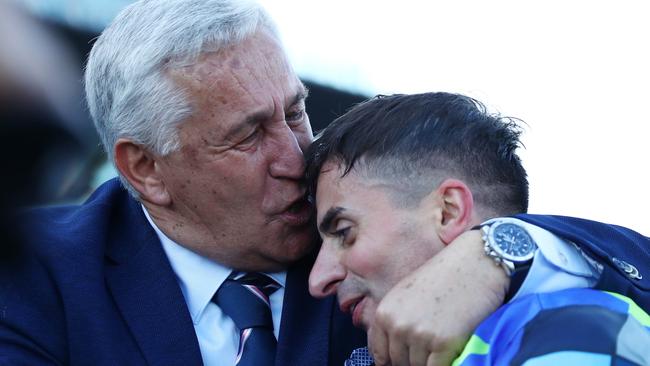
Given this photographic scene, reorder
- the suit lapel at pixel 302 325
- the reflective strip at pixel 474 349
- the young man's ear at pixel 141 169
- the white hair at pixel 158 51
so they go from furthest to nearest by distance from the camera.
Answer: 1. the young man's ear at pixel 141 169
2. the white hair at pixel 158 51
3. the suit lapel at pixel 302 325
4. the reflective strip at pixel 474 349

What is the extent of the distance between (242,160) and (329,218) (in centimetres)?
48

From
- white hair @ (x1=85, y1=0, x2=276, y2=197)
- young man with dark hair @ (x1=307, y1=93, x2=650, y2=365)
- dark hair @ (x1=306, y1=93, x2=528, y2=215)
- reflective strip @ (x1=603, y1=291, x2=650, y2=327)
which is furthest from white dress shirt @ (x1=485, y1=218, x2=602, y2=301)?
white hair @ (x1=85, y1=0, x2=276, y2=197)

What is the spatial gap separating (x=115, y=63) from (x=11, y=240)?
204 centimetres

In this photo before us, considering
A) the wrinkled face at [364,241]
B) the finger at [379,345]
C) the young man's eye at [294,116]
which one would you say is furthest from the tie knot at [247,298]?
the finger at [379,345]

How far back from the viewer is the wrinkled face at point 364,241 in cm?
192

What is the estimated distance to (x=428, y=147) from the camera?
2.00 metres

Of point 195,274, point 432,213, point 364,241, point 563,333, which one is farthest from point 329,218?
point 563,333

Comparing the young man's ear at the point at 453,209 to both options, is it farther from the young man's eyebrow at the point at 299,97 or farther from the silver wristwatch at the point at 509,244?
the young man's eyebrow at the point at 299,97

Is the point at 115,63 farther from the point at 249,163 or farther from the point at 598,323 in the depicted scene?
the point at 598,323

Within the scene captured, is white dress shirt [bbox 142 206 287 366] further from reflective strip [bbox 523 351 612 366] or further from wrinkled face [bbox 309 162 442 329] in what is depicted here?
reflective strip [bbox 523 351 612 366]

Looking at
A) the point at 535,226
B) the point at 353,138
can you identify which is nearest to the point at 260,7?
the point at 353,138

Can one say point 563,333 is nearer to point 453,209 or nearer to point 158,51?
point 453,209

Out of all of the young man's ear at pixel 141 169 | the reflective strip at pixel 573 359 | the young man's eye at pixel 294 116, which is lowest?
the young man's ear at pixel 141 169

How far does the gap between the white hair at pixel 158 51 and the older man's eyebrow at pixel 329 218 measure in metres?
0.61
